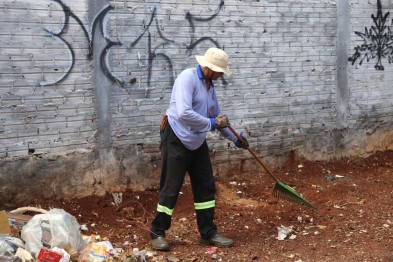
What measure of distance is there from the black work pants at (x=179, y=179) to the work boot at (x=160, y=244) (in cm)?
5

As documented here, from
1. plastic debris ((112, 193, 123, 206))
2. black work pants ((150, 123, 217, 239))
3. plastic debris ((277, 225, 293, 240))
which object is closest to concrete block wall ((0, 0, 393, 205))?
plastic debris ((112, 193, 123, 206))

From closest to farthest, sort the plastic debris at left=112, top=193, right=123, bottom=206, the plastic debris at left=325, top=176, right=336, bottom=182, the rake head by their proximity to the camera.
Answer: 1. the rake head
2. the plastic debris at left=112, top=193, right=123, bottom=206
3. the plastic debris at left=325, top=176, right=336, bottom=182

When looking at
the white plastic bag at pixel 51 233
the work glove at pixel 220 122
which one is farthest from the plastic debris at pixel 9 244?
the work glove at pixel 220 122

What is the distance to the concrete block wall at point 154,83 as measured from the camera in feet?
18.9

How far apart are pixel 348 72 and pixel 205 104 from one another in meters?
3.76

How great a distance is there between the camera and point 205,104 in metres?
5.05

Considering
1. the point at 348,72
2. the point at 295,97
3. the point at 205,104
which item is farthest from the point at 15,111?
the point at 348,72

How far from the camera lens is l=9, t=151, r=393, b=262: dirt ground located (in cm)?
511

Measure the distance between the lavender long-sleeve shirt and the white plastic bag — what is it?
4.08 ft

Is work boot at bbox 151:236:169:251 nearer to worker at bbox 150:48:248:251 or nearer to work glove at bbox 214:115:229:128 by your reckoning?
worker at bbox 150:48:248:251

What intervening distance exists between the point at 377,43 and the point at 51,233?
591 centimetres

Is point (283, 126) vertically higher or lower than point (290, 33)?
lower

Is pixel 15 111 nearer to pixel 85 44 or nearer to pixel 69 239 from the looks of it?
pixel 85 44

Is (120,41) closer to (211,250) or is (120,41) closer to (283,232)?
(211,250)
